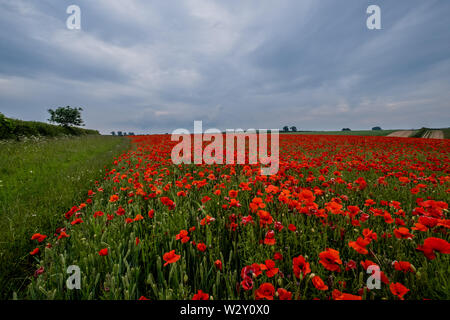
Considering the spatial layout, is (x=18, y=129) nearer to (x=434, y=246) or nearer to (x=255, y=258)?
(x=255, y=258)

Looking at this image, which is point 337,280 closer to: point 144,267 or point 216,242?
point 216,242

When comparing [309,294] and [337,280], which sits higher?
[337,280]

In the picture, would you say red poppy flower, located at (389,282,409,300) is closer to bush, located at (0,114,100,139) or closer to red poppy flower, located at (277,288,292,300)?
red poppy flower, located at (277,288,292,300)

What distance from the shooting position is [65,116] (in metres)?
→ 50.1

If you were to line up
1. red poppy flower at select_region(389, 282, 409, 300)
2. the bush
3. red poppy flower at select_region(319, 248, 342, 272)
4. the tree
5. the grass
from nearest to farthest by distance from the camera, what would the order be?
red poppy flower at select_region(389, 282, 409, 300) → red poppy flower at select_region(319, 248, 342, 272) → the grass → the bush → the tree

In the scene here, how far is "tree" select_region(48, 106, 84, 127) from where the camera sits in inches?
1935

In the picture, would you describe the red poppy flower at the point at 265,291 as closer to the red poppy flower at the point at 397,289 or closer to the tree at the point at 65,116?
the red poppy flower at the point at 397,289

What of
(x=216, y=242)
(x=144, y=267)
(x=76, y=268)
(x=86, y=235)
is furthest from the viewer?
(x=86, y=235)

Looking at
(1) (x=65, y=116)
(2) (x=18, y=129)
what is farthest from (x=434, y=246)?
(1) (x=65, y=116)

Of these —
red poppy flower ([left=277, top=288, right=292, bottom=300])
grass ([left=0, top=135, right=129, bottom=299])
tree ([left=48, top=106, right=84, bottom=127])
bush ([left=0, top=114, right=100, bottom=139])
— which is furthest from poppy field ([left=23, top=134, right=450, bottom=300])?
tree ([left=48, top=106, right=84, bottom=127])

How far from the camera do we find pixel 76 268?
138cm
